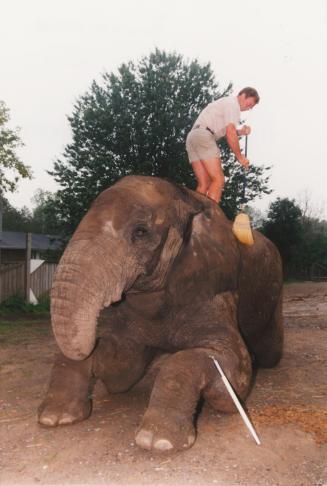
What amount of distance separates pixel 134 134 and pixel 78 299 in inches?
756

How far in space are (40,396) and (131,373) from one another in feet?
3.66

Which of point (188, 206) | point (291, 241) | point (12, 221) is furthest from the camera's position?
point (12, 221)

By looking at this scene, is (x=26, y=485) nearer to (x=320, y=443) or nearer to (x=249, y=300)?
(x=320, y=443)

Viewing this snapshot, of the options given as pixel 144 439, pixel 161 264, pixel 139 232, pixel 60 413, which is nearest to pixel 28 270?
pixel 60 413

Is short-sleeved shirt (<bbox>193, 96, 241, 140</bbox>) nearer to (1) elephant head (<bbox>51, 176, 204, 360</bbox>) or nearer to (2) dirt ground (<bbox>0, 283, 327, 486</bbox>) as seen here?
(1) elephant head (<bbox>51, 176, 204, 360</bbox>)

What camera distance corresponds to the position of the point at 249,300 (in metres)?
4.88

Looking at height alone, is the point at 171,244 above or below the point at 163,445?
above

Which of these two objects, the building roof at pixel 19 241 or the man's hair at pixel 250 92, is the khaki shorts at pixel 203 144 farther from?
the building roof at pixel 19 241

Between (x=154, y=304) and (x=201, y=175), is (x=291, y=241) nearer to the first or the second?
(x=201, y=175)

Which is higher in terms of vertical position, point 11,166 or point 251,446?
point 11,166

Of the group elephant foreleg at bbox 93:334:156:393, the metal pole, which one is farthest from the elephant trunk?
the metal pole

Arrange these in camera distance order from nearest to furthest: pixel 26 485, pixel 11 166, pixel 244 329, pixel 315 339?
pixel 26 485 → pixel 244 329 → pixel 315 339 → pixel 11 166

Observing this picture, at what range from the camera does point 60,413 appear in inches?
142

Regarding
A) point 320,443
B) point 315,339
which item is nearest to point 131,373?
point 320,443
